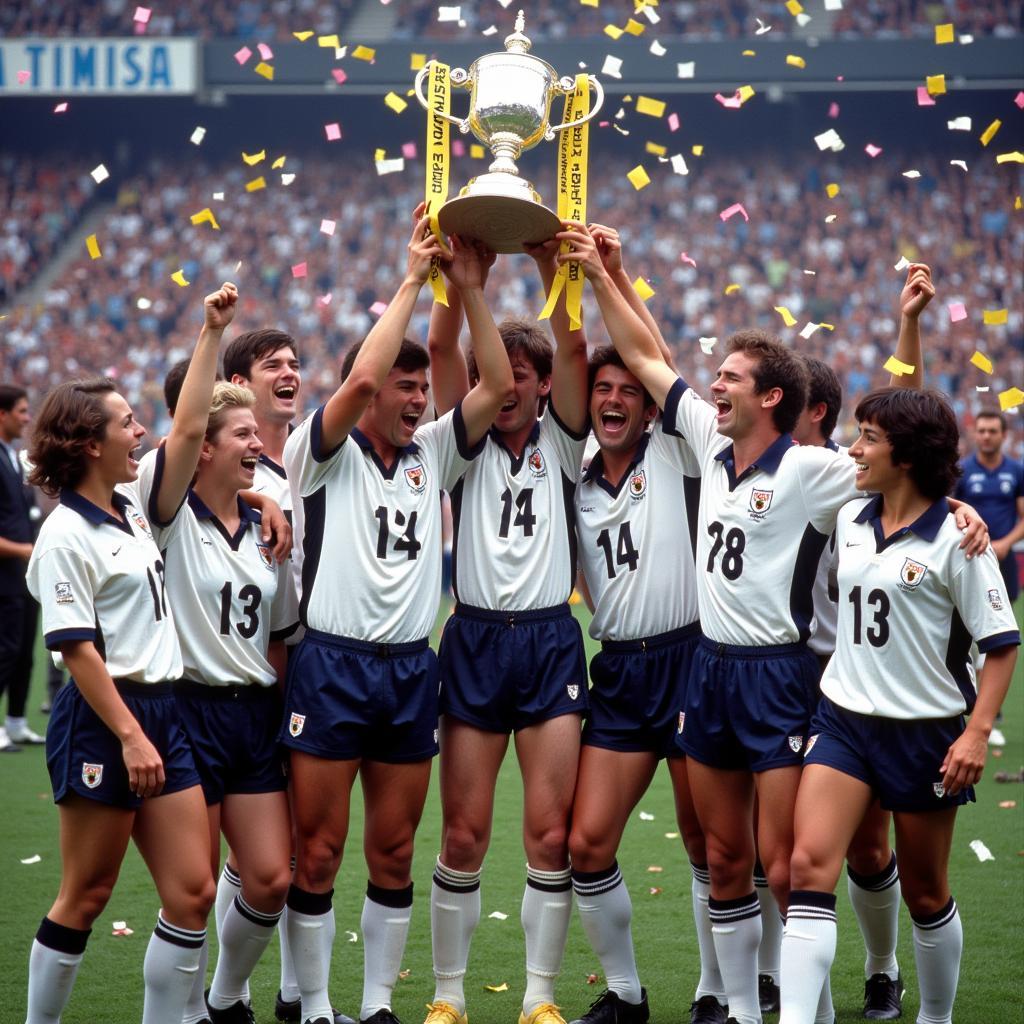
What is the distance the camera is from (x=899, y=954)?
206 inches

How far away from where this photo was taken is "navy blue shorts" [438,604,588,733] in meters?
4.39

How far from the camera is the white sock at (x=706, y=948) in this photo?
14.9 ft

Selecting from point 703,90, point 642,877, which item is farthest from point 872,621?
point 703,90

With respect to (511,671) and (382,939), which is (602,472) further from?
(382,939)

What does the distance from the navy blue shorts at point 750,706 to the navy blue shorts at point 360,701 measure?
0.82 meters

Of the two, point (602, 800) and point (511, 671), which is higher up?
point (511, 671)

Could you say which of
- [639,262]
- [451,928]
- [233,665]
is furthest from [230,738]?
[639,262]

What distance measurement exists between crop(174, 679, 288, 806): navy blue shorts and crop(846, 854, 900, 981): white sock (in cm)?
189

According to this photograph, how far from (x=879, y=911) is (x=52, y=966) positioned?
2561 mm

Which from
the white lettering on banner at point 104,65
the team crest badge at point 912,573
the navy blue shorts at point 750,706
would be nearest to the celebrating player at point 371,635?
the navy blue shorts at point 750,706

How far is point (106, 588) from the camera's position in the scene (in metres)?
3.68

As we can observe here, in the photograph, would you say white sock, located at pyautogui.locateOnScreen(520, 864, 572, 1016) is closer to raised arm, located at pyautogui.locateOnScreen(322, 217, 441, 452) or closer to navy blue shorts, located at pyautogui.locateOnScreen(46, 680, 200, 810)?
navy blue shorts, located at pyautogui.locateOnScreen(46, 680, 200, 810)

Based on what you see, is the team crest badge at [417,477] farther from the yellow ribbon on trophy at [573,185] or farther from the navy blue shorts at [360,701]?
the yellow ribbon on trophy at [573,185]

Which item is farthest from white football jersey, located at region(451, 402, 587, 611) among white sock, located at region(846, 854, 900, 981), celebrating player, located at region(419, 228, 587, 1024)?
white sock, located at region(846, 854, 900, 981)
